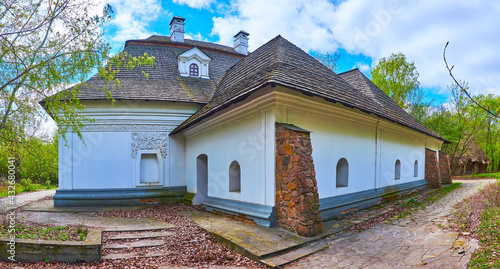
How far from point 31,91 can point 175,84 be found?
647 centimetres

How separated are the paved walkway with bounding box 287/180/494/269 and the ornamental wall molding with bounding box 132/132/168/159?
24.7 feet

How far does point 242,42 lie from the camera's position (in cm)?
1836

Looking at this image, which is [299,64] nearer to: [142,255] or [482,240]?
[482,240]

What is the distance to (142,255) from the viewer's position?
5285 mm

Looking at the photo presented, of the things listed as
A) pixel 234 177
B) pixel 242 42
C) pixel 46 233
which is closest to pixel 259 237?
pixel 234 177

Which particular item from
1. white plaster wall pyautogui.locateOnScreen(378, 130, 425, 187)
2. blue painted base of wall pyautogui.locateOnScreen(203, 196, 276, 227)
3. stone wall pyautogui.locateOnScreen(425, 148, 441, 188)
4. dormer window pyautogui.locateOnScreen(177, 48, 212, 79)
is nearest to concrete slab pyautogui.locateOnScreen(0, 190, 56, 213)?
blue painted base of wall pyautogui.locateOnScreen(203, 196, 276, 227)

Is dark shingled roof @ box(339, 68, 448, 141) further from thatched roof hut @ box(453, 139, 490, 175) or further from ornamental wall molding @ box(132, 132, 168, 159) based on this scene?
thatched roof hut @ box(453, 139, 490, 175)

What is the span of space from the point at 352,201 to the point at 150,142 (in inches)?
301

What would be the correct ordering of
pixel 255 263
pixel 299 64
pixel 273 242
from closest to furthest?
pixel 255 263
pixel 273 242
pixel 299 64

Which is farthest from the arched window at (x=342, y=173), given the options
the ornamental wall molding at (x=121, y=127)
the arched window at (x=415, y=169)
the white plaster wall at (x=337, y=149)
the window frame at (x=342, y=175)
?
the arched window at (x=415, y=169)

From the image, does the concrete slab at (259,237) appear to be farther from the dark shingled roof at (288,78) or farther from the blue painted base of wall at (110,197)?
the blue painted base of wall at (110,197)

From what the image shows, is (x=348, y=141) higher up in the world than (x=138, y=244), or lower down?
higher up

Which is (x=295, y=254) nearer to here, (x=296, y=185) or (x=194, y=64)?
(x=296, y=185)

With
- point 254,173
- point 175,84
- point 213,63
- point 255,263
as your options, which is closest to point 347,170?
point 254,173
